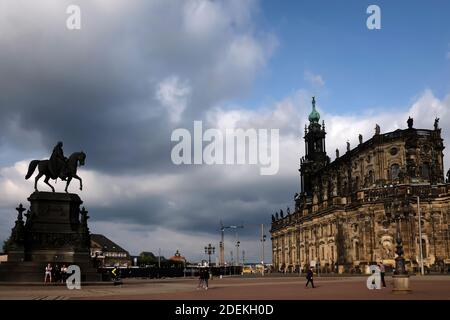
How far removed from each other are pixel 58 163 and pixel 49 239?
5121 millimetres

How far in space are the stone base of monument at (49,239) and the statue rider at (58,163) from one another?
1.48m

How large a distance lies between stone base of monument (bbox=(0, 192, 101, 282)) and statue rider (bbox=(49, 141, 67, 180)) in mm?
1477

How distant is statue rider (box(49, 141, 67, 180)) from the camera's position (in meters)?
35.0

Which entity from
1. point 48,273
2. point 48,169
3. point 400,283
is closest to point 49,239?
point 48,273

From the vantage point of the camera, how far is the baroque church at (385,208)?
236 ft

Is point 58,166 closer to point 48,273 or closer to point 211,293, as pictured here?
point 48,273

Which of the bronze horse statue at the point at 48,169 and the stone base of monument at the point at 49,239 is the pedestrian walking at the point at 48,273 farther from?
the bronze horse statue at the point at 48,169

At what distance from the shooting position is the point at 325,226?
8962 cm

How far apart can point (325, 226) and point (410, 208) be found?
782 inches

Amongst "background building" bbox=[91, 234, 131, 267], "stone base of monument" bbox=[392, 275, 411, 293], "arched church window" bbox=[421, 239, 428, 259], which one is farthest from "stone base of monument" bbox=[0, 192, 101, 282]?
"background building" bbox=[91, 234, 131, 267]

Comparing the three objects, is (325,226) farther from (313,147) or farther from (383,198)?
(313,147)

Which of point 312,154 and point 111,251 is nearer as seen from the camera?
point 312,154

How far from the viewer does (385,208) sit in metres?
74.5
